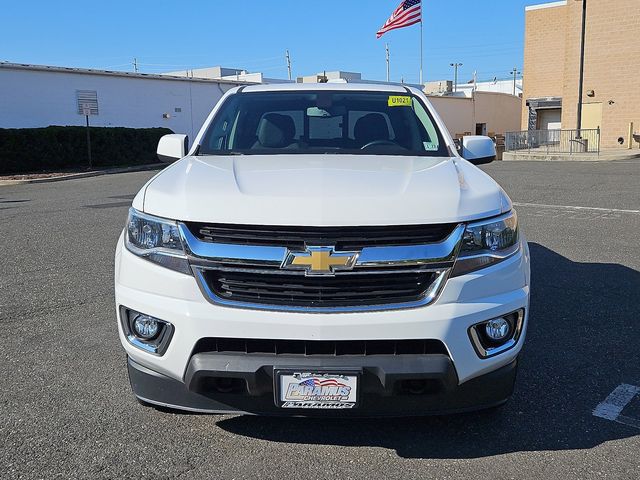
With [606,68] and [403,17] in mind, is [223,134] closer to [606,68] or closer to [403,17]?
[403,17]

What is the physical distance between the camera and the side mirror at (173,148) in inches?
167

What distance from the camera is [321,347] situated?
259cm

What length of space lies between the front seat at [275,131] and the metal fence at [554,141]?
2643 centimetres

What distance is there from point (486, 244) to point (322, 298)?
2.54ft

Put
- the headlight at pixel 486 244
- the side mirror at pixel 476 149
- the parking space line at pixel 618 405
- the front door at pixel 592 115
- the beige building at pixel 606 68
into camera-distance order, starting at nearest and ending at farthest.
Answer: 1. the headlight at pixel 486 244
2. the parking space line at pixel 618 405
3. the side mirror at pixel 476 149
4. the beige building at pixel 606 68
5. the front door at pixel 592 115

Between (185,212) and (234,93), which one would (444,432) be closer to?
(185,212)

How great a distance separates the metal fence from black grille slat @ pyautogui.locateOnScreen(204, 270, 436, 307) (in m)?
28.0

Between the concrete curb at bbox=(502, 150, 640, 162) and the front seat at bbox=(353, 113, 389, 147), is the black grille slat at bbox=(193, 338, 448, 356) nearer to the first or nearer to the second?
the front seat at bbox=(353, 113, 389, 147)

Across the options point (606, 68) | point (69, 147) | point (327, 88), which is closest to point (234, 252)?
point (327, 88)

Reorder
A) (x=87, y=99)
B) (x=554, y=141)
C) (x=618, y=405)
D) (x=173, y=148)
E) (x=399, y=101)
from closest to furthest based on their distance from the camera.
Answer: (x=618, y=405), (x=173, y=148), (x=399, y=101), (x=87, y=99), (x=554, y=141)

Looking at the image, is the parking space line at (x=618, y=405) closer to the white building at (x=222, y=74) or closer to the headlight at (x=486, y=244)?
the headlight at (x=486, y=244)

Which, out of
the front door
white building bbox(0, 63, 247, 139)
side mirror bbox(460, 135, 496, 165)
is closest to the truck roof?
side mirror bbox(460, 135, 496, 165)

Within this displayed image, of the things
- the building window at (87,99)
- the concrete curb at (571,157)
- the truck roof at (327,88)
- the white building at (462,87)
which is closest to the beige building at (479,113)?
the white building at (462,87)

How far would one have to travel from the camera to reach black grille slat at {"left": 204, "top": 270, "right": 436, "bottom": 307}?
259cm
